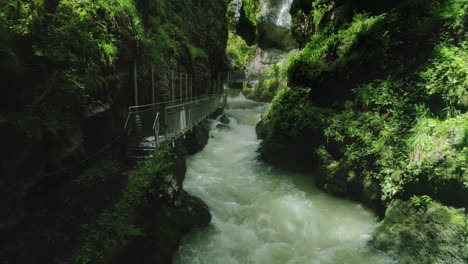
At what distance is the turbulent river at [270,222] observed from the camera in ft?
20.0

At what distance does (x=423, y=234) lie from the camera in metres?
5.64

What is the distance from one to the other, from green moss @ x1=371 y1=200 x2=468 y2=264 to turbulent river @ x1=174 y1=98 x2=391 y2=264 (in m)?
0.36

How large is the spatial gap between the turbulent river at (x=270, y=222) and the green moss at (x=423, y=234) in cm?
36

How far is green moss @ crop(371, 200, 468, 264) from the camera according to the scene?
5168 mm

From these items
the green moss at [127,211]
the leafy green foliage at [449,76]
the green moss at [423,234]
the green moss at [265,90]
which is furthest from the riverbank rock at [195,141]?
the green moss at [265,90]

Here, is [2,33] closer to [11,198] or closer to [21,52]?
[21,52]

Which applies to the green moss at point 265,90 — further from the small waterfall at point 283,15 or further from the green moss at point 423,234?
the green moss at point 423,234

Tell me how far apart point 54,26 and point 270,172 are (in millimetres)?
8010

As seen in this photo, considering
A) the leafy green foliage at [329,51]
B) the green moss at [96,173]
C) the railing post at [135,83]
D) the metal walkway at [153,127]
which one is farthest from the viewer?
the leafy green foliage at [329,51]

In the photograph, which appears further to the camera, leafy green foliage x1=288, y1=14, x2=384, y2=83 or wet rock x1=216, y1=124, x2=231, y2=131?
wet rock x1=216, y1=124, x2=231, y2=131

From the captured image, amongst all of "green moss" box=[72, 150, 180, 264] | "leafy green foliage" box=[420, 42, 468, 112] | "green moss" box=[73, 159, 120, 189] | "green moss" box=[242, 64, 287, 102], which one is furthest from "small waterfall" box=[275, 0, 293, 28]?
"green moss" box=[73, 159, 120, 189]

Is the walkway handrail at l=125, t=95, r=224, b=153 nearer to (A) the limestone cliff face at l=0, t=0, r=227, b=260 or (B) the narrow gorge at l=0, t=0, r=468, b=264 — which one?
(B) the narrow gorge at l=0, t=0, r=468, b=264

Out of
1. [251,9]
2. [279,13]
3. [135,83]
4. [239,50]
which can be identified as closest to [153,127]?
[135,83]

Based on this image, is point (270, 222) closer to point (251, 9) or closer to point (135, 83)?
point (135, 83)
